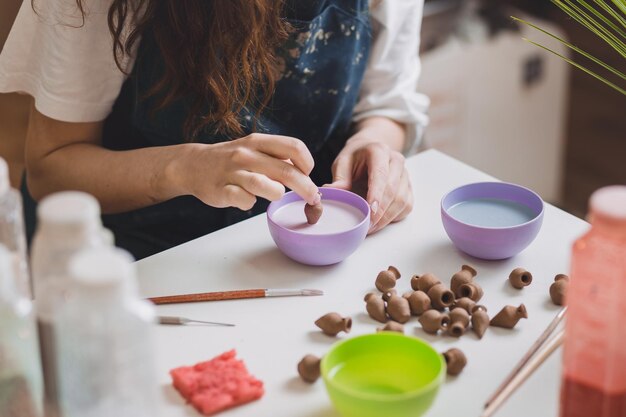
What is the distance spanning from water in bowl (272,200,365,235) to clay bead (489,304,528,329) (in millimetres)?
231

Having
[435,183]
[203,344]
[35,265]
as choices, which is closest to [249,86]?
[435,183]

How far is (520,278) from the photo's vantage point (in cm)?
112

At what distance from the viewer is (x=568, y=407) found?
0.81 m

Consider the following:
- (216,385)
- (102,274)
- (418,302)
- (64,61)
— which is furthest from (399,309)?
(64,61)

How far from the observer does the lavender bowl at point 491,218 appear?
1164 mm

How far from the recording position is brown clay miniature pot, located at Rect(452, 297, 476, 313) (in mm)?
1067

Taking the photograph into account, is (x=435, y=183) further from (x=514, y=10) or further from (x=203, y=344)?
(x=514, y=10)

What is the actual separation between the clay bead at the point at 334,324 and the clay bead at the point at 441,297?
0.11m

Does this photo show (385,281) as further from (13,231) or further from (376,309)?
(13,231)

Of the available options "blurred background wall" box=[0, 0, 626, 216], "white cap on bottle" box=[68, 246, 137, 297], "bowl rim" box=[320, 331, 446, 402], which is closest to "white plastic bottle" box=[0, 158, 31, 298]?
"white cap on bottle" box=[68, 246, 137, 297]

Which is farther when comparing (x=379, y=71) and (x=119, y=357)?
(x=379, y=71)

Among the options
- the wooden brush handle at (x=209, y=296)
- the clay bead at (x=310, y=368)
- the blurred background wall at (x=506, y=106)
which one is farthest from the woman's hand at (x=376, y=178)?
the blurred background wall at (x=506, y=106)

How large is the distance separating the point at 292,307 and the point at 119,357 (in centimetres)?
42

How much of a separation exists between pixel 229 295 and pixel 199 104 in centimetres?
39
